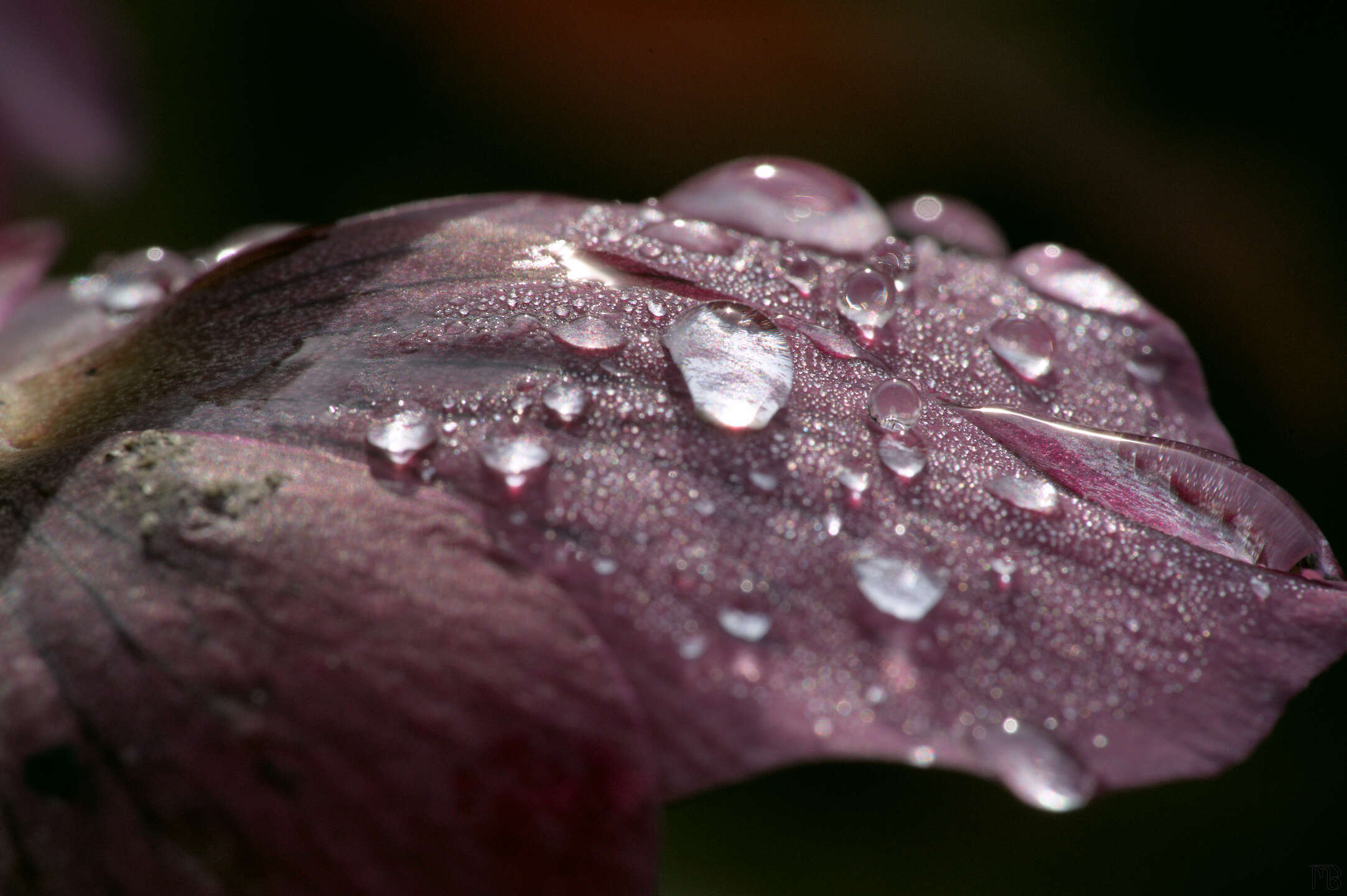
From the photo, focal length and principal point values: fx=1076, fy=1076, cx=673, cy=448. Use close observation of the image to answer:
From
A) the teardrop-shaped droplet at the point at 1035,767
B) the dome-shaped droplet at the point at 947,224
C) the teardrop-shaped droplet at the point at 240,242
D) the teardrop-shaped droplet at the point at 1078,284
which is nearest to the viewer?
the teardrop-shaped droplet at the point at 1035,767

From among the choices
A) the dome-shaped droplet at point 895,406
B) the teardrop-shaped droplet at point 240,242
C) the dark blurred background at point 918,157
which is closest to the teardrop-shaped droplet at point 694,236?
the dome-shaped droplet at point 895,406

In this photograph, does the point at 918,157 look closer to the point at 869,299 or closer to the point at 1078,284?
the point at 1078,284

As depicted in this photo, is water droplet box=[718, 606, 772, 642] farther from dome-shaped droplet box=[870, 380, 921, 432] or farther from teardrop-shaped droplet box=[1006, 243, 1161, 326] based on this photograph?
teardrop-shaped droplet box=[1006, 243, 1161, 326]

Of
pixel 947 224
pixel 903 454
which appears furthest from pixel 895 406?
pixel 947 224

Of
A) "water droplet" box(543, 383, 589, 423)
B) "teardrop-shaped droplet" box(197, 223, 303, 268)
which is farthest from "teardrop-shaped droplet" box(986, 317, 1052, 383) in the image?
"teardrop-shaped droplet" box(197, 223, 303, 268)

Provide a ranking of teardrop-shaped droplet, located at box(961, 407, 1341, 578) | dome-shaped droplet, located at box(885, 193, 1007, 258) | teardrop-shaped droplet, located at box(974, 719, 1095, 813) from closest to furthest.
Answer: teardrop-shaped droplet, located at box(974, 719, 1095, 813) → teardrop-shaped droplet, located at box(961, 407, 1341, 578) → dome-shaped droplet, located at box(885, 193, 1007, 258)

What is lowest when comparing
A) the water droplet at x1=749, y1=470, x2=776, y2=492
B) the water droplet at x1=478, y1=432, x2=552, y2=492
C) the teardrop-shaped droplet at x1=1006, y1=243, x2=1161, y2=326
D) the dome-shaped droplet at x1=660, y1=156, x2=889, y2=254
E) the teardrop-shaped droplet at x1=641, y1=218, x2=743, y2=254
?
the teardrop-shaped droplet at x1=1006, y1=243, x2=1161, y2=326

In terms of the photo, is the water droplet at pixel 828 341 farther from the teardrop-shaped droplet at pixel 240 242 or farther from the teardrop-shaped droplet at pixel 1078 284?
the teardrop-shaped droplet at pixel 240 242

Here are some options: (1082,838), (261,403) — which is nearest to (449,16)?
(261,403)
